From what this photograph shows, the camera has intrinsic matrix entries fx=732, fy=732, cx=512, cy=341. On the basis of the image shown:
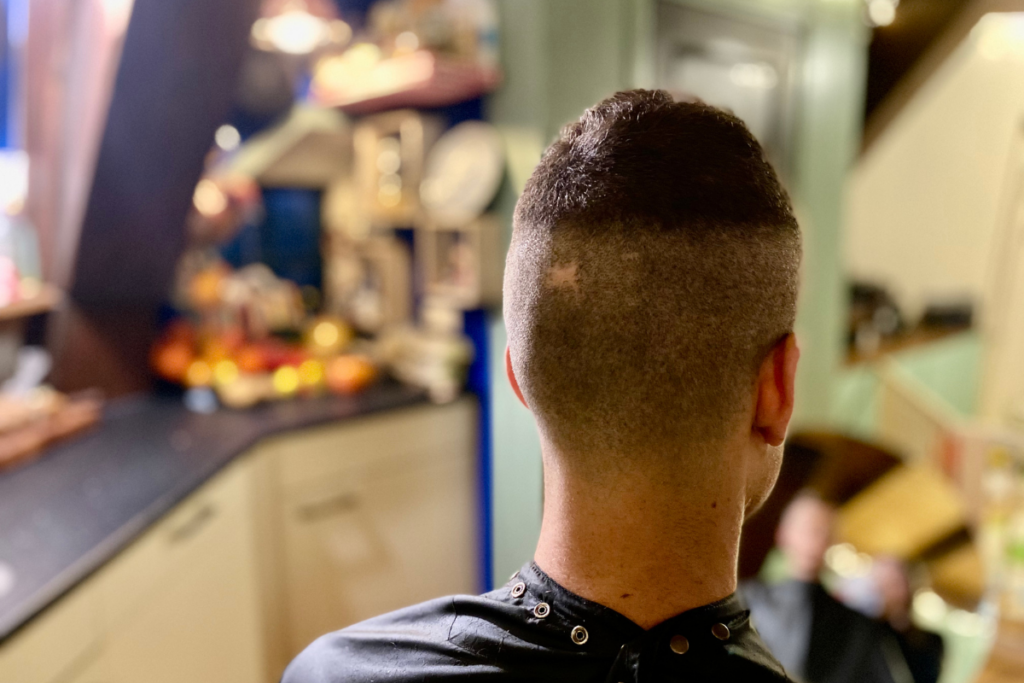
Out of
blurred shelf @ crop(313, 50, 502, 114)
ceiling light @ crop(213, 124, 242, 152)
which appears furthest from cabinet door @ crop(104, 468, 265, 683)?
blurred shelf @ crop(313, 50, 502, 114)

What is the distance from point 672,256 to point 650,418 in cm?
12

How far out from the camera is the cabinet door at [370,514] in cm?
168

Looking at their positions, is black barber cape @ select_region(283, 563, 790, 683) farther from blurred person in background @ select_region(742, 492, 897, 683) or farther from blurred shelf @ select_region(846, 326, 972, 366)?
blurred shelf @ select_region(846, 326, 972, 366)

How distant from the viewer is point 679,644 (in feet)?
1.73

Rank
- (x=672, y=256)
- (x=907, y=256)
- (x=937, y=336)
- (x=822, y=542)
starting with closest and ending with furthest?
(x=672, y=256) → (x=822, y=542) → (x=937, y=336) → (x=907, y=256)

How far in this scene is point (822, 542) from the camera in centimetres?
174

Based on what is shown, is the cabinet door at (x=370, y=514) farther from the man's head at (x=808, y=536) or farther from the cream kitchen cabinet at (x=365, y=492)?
the man's head at (x=808, y=536)

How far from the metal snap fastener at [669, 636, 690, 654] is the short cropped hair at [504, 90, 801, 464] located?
136mm

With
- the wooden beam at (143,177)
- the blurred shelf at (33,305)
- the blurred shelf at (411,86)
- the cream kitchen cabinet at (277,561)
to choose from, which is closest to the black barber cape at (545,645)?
the cream kitchen cabinet at (277,561)

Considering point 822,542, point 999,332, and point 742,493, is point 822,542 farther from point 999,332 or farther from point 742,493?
point 742,493

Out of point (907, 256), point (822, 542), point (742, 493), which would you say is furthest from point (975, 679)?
point (742, 493)

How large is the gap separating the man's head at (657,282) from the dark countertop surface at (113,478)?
887 millimetres

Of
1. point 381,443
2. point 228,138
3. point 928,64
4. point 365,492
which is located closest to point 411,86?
point 228,138

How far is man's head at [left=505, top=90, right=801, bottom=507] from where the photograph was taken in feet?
1.66
